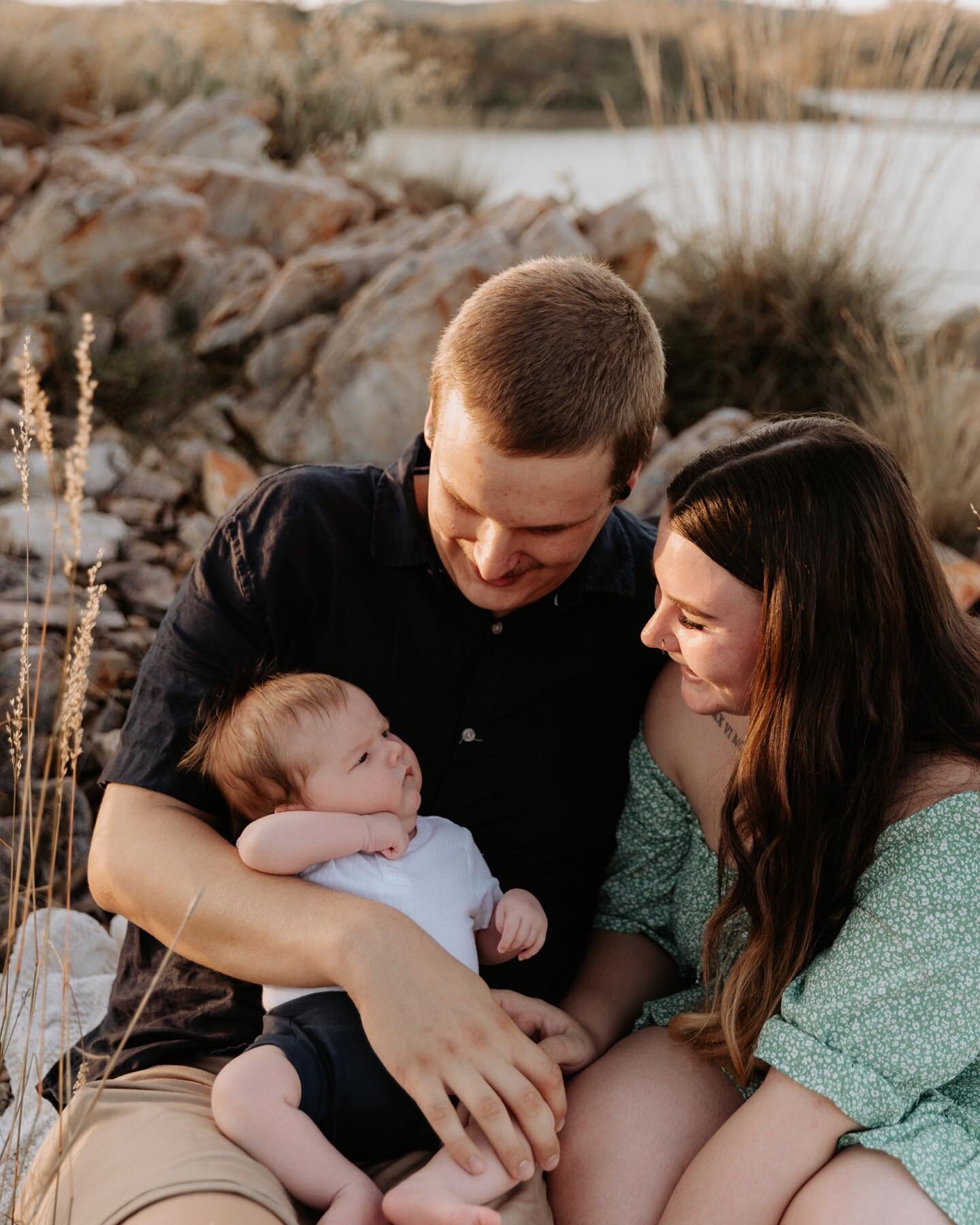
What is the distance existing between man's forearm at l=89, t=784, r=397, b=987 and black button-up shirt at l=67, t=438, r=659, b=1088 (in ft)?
0.28

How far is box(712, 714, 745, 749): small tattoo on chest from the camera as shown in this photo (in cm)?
229

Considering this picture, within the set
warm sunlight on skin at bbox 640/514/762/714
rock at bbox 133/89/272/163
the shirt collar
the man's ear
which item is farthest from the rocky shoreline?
warm sunlight on skin at bbox 640/514/762/714

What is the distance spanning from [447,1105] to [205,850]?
591mm

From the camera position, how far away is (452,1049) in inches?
73.4

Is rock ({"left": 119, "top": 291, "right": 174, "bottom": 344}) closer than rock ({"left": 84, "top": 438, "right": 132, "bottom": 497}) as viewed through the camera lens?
A: No

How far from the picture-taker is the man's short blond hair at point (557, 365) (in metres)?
1.98

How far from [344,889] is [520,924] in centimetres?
31

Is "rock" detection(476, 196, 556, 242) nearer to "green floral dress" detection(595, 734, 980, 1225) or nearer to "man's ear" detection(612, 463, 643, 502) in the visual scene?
"man's ear" detection(612, 463, 643, 502)

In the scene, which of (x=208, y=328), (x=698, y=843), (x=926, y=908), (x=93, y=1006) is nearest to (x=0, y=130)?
(x=208, y=328)

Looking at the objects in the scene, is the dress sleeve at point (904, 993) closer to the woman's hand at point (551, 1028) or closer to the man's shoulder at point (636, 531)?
the woman's hand at point (551, 1028)

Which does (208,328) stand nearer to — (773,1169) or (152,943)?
(152,943)

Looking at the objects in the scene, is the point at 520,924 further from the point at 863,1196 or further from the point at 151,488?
the point at 151,488

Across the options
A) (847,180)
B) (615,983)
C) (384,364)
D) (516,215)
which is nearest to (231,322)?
(384,364)

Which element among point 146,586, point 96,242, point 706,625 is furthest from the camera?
point 96,242
